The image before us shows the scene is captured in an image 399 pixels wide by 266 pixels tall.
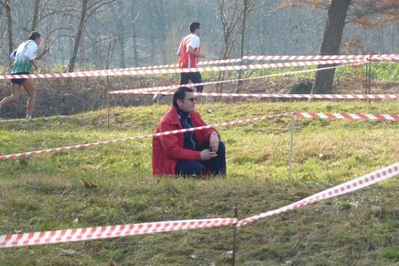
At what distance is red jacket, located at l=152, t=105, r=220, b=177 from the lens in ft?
27.1

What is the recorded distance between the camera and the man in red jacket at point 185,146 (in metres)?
8.30

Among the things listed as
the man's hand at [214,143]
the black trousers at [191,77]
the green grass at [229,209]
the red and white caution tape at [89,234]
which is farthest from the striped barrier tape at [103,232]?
the black trousers at [191,77]

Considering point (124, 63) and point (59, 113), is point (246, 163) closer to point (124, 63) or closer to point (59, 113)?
point (59, 113)

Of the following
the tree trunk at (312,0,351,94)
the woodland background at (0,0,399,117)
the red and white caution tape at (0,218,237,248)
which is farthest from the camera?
the woodland background at (0,0,399,117)

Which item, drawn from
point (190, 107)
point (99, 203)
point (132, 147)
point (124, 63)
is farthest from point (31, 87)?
point (124, 63)

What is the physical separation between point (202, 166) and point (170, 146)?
1.48 ft

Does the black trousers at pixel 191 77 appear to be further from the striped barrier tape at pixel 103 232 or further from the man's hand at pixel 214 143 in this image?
the striped barrier tape at pixel 103 232

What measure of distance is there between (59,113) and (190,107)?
12337 mm

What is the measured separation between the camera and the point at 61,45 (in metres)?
52.5

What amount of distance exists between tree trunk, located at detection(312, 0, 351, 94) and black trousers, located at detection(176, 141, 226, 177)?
985cm

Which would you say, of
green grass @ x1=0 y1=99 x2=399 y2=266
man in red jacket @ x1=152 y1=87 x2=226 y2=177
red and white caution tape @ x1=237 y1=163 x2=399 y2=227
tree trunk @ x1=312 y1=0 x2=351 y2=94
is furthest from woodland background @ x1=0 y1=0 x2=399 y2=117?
red and white caution tape @ x1=237 y1=163 x2=399 y2=227

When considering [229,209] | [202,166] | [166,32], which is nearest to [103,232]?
[229,209]

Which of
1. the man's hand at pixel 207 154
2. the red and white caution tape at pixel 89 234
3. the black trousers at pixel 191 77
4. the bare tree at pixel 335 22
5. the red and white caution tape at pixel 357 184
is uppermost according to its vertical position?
the bare tree at pixel 335 22

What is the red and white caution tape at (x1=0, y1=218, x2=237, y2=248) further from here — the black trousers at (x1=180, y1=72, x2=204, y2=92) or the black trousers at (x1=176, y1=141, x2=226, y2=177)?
the black trousers at (x1=180, y1=72, x2=204, y2=92)
